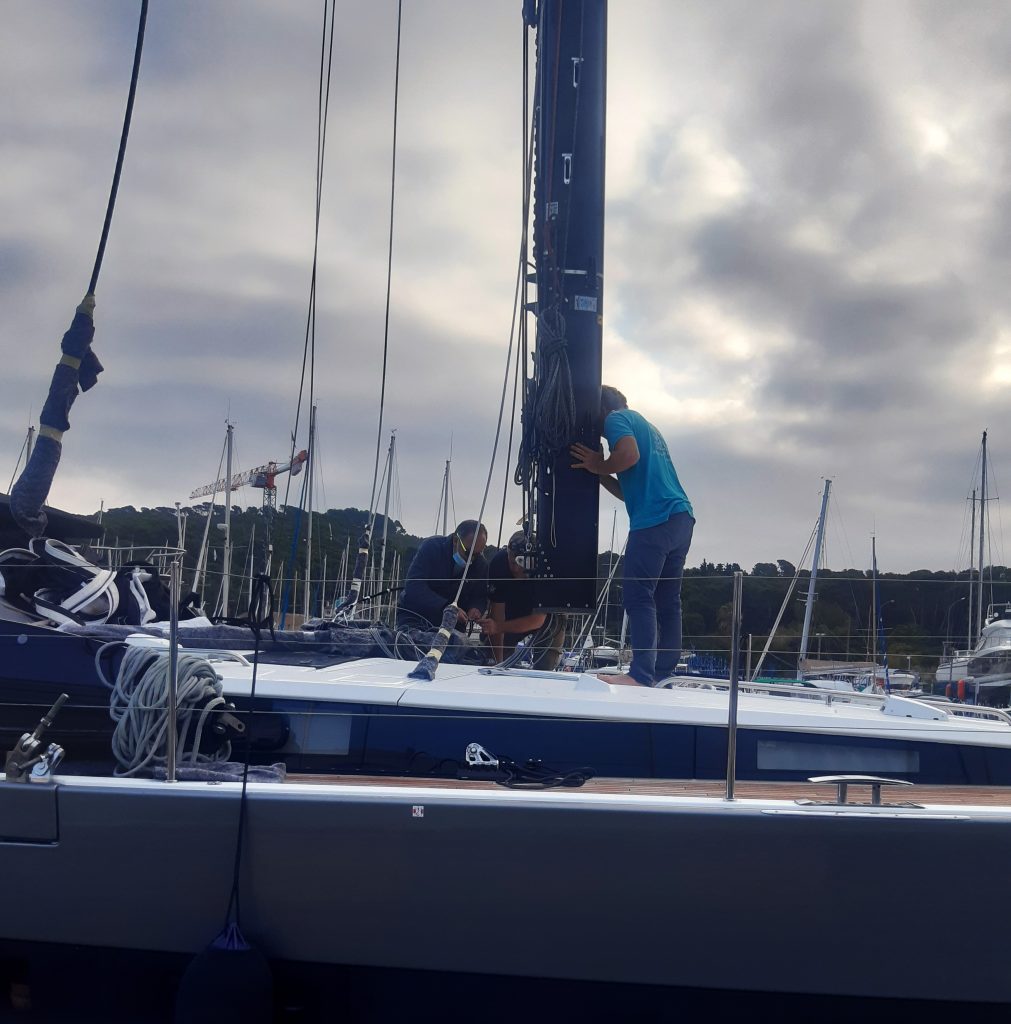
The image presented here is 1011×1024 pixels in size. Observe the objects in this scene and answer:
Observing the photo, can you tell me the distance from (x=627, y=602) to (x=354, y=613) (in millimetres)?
2202

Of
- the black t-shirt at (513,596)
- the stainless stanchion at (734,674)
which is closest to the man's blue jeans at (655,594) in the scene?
the black t-shirt at (513,596)

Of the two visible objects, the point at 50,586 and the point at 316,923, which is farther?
the point at 50,586

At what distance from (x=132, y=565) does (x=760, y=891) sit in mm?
2502

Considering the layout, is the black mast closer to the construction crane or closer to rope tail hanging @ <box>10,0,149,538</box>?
rope tail hanging @ <box>10,0,149,538</box>

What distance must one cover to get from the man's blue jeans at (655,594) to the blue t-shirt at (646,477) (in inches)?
1.8

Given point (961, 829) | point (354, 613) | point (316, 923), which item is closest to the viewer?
point (961, 829)

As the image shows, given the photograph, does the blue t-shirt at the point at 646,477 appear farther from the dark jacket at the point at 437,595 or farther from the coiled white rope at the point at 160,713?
the coiled white rope at the point at 160,713

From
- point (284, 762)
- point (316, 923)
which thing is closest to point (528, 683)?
point (284, 762)

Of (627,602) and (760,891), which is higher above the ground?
(627,602)

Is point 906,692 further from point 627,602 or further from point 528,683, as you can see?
point 528,683

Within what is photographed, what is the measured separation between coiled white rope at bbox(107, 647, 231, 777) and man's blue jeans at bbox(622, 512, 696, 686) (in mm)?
1702

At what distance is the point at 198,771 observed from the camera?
123 inches

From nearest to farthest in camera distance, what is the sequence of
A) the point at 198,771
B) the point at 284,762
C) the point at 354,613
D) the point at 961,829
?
the point at 961,829 → the point at 198,771 → the point at 284,762 → the point at 354,613

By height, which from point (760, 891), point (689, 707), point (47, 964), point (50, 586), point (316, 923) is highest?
point (50, 586)
